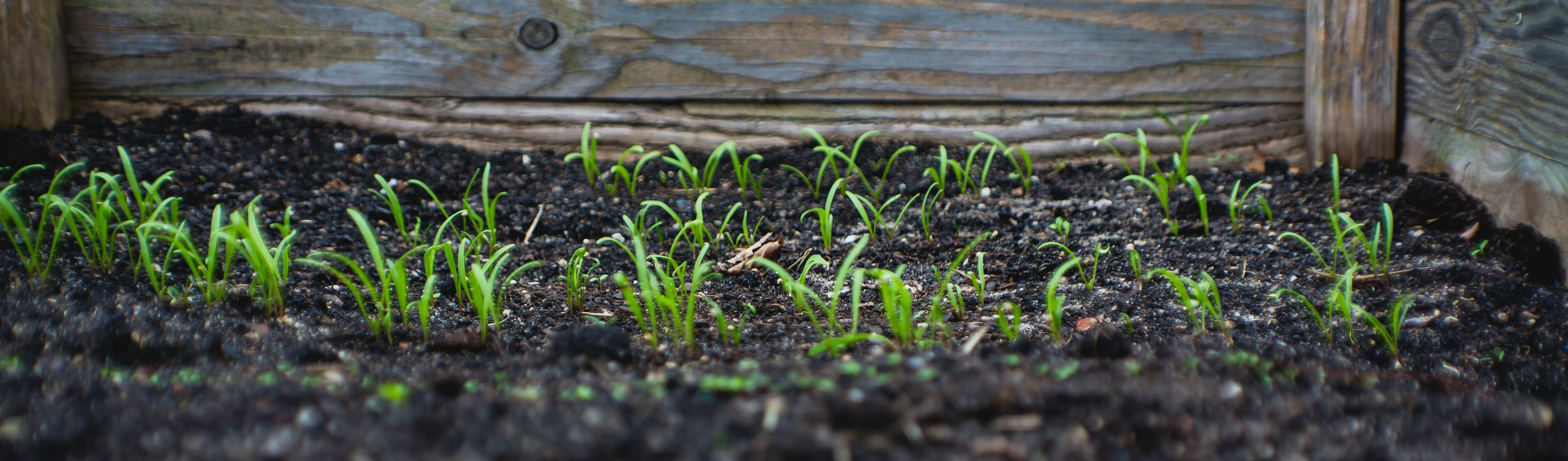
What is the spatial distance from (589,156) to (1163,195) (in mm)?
1757

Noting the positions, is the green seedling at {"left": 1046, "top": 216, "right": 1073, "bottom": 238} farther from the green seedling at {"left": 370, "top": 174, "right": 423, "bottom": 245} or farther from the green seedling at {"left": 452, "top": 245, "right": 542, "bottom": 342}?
the green seedling at {"left": 370, "top": 174, "right": 423, "bottom": 245}

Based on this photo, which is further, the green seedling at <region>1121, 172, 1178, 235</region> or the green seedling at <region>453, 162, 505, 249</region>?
the green seedling at <region>1121, 172, 1178, 235</region>

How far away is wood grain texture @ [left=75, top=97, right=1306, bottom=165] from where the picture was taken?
272cm

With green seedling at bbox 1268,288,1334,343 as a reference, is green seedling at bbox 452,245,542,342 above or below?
above

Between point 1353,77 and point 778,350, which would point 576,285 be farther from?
point 1353,77

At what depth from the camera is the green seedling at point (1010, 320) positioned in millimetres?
1434

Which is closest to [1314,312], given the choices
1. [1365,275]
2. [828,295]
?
[1365,275]

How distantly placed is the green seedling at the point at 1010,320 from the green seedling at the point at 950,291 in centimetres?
8

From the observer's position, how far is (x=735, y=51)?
2703mm

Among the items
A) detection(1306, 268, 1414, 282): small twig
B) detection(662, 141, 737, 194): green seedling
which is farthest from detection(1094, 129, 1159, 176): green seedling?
detection(662, 141, 737, 194): green seedling

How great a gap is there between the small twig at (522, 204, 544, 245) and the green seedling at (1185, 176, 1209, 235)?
1.88 m

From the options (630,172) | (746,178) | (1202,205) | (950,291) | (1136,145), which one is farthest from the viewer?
(1136,145)

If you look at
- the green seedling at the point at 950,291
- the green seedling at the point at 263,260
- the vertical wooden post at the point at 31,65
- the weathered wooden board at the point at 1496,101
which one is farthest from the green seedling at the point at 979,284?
the vertical wooden post at the point at 31,65

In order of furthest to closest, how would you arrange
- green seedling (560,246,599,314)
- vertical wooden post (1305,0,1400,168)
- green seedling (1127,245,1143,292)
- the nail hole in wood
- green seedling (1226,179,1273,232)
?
the nail hole in wood < vertical wooden post (1305,0,1400,168) < green seedling (1226,179,1273,232) < green seedling (1127,245,1143,292) < green seedling (560,246,599,314)
